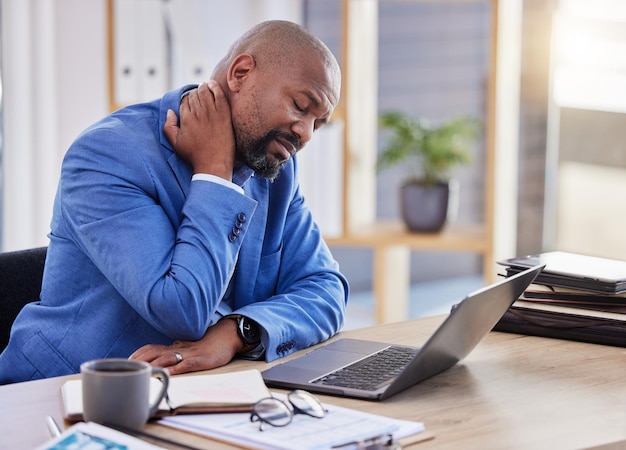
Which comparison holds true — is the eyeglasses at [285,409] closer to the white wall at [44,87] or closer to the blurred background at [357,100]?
the blurred background at [357,100]

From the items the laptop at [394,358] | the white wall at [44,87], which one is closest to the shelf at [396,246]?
the white wall at [44,87]

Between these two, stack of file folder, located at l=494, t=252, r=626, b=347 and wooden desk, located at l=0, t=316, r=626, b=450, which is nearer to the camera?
wooden desk, located at l=0, t=316, r=626, b=450

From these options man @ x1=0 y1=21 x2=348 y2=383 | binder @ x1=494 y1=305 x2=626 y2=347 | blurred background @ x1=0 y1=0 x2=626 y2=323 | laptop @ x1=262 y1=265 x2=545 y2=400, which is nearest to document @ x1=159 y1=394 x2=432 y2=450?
laptop @ x1=262 y1=265 x2=545 y2=400

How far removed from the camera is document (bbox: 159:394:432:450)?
1053mm

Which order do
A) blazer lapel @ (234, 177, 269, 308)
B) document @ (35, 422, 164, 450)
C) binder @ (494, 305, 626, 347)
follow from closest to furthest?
1. document @ (35, 422, 164, 450)
2. binder @ (494, 305, 626, 347)
3. blazer lapel @ (234, 177, 269, 308)

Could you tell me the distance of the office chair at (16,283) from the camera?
177 cm

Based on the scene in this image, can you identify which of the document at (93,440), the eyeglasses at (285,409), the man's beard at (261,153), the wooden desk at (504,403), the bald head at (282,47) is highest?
the bald head at (282,47)

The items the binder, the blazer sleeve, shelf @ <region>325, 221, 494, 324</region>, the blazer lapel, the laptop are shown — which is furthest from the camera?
shelf @ <region>325, 221, 494, 324</region>

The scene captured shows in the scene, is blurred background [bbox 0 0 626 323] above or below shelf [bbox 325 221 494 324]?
above

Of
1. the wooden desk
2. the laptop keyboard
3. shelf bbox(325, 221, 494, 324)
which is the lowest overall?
shelf bbox(325, 221, 494, 324)

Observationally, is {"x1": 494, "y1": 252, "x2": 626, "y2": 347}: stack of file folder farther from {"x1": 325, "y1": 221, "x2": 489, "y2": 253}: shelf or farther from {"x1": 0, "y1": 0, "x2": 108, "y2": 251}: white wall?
{"x1": 0, "y1": 0, "x2": 108, "y2": 251}: white wall

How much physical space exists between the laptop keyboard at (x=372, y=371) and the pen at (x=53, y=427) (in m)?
0.37

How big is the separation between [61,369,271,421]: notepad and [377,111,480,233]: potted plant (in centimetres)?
231

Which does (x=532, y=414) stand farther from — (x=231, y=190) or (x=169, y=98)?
(x=169, y=98)
